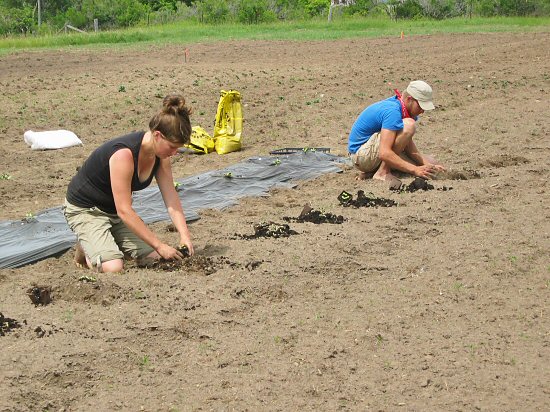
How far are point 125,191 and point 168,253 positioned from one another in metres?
0.49

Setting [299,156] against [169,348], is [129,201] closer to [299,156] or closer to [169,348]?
[169,348]

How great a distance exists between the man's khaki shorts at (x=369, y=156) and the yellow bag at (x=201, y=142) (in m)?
2.21

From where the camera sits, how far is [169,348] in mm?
4809

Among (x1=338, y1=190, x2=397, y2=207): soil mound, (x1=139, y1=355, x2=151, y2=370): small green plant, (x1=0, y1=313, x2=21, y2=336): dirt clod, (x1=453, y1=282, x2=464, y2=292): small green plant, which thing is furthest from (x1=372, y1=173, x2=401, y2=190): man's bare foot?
(x1=0, y1=313, x2=21, y2=336): dirt clod

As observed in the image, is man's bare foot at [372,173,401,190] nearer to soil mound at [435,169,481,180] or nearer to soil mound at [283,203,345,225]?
soil mound at [435,169,481,180]

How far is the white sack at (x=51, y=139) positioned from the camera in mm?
10422

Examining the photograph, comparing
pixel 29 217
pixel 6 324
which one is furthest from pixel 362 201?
pixel 6 324

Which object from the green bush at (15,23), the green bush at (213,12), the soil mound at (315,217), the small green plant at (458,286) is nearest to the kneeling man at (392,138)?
the soil mound at (315,217)

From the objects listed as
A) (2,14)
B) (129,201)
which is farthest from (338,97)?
(2,14)

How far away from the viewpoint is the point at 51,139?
10.5 m

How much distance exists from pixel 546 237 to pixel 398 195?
5.46 feet

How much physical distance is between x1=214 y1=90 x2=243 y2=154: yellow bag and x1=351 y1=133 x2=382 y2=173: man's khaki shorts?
6.80 ft

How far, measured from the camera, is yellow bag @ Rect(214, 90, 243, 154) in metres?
10.4

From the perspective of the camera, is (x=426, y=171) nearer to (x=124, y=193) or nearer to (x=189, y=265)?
(x=189, y=265)
